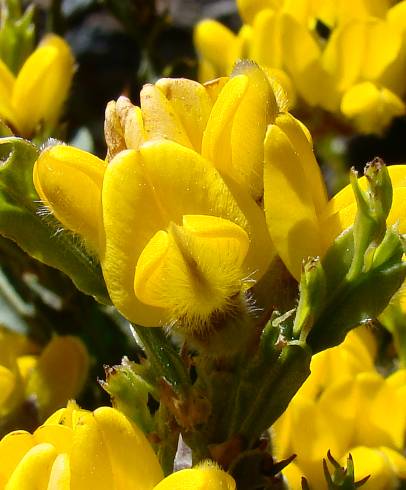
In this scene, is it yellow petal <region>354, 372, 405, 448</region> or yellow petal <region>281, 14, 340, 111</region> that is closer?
yellow petal <region>354, 372, 405, 448</region>

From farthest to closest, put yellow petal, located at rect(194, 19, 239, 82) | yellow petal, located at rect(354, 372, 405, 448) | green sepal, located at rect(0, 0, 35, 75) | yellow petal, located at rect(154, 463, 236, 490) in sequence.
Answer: yellow petal, located at rect(194, 19, 239, 82)
green sepal, located at rect(0, 0, 35, 75)
yellow petal, located at rect(354, 372, 405, 448)
yellow petal, located at rect(154, 463, 236, 490)

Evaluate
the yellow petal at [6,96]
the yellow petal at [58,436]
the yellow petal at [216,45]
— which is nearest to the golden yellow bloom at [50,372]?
the yellow petal at [6,96]

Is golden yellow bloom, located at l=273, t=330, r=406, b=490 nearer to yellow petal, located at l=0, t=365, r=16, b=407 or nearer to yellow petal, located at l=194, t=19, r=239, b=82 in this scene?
yellow petal, located at l=0, t=365, r=16, b=407

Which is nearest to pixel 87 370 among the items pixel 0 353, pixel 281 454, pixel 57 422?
pixel 0 353

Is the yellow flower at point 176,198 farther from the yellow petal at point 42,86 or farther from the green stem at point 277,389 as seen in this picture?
the yellow petal at point 42,86

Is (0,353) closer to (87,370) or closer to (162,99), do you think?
(87,370)

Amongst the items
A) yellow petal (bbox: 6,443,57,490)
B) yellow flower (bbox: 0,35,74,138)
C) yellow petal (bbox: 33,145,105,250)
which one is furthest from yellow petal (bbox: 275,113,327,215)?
yellow flower (bbox: 0,35,74,138)
